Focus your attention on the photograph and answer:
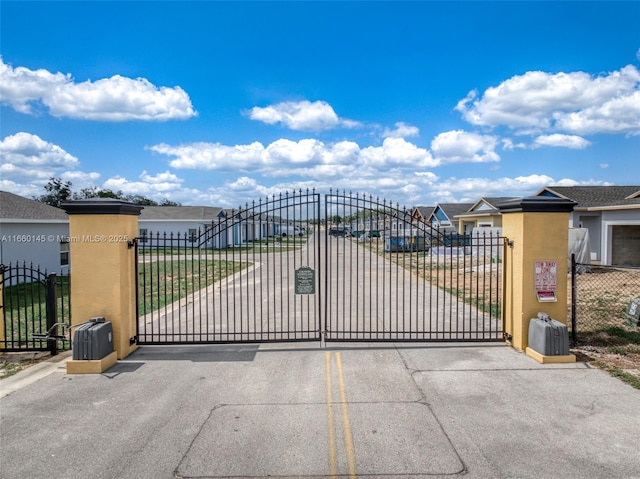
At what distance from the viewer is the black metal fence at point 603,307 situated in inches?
339

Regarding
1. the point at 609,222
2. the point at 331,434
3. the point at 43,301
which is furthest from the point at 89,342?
the point at 609,222

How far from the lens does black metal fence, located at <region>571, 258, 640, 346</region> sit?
339 inches

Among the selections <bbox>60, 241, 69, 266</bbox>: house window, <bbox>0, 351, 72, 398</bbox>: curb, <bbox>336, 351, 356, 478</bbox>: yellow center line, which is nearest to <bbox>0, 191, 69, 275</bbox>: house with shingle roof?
<bbox>60, 241, 69, 266</bbox>: house window

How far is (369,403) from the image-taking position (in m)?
5.82

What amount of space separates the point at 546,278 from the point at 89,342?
26.2ft

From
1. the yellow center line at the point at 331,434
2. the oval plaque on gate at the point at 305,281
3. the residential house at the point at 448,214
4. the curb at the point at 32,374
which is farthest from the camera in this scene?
the residential house at the point at 448,214

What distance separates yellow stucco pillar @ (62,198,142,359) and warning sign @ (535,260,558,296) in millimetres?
7459

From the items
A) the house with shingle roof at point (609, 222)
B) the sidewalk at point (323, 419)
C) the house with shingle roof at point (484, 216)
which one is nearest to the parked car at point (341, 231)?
the sidewalk at point (323, 419)

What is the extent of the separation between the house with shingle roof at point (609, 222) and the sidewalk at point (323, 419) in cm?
1753

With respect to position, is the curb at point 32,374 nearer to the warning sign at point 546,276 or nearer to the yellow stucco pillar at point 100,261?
the yellow stucco pillar at point 100,261

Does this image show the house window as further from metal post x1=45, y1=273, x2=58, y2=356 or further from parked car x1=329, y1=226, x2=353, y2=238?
metal post x1=45, y1=273, x2=58, y2=356

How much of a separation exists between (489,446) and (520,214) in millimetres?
4614

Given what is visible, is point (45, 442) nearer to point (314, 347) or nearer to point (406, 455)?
point (406, 455)

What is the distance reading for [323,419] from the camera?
536 centimetres
